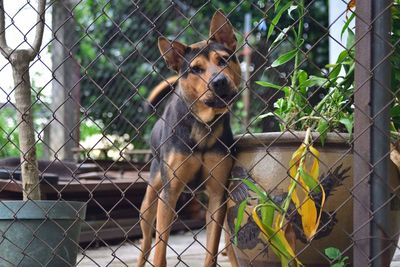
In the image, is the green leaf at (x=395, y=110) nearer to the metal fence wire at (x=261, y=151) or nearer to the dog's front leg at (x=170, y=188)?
the metal fence wire at (x=261, y=151)

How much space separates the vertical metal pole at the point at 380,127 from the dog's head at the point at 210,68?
96cm

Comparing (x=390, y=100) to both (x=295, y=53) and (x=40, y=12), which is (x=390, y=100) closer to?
(x=295, y=53)

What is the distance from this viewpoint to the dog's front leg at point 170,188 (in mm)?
3346

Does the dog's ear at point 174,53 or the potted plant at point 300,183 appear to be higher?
the dog's ear at point 174,53

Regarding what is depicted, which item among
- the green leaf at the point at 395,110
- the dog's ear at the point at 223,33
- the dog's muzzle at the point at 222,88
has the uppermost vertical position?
the dog's ear at the point at 223,33

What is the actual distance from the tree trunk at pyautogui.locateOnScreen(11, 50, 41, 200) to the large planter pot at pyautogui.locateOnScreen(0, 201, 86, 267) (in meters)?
0.15

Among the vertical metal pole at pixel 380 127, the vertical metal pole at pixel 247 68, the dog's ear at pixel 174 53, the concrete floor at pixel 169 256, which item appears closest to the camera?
the vertical metal pole at pixel 380 127

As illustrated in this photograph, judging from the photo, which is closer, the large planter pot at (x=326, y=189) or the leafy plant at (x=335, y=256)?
the leafy plant at (x=335, y=256)

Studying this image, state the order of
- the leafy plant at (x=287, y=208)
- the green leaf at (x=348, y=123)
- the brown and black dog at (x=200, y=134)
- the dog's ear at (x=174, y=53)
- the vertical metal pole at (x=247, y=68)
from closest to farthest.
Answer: the leafy plant at (x=287, y=208), the green leaf at (x=348, y=123), the brown and black dog at (x=200, y=134), the dog's ear at (x=174, y=53), the vertical metal pole at (x=247, y=68)

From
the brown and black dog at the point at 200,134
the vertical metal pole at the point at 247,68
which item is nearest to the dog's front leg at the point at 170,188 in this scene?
the brown and black dog at the point at 200,134

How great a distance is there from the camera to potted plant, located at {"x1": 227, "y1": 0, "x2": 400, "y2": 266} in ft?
7.98

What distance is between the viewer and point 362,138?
2250 millimetres

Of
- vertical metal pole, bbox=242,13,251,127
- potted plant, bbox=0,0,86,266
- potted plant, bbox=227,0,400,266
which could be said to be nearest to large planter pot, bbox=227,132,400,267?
potted plant, bbox=227,0,400,266

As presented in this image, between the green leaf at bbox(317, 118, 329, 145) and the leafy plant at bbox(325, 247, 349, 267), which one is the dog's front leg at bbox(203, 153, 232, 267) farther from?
the leafy plant at bbox(325, 247, 349, 267)
